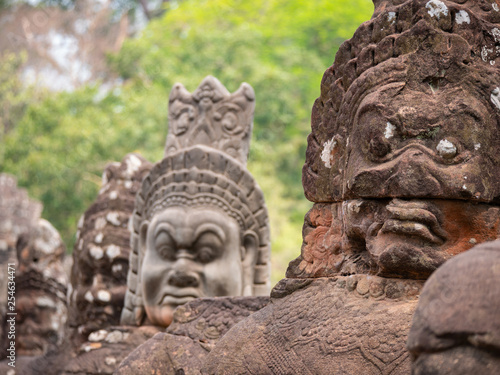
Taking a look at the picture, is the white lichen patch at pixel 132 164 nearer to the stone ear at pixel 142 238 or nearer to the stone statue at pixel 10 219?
the stone ear at pixel 142 238

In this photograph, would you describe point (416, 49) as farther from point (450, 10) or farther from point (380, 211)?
point (380, 211)

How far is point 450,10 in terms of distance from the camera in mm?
3016

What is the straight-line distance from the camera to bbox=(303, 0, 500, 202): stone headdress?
2.94 metres

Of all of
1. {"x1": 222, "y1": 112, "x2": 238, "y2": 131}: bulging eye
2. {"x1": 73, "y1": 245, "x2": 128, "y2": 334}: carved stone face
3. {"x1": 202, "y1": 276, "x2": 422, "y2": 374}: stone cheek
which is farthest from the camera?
{"x1": 73, "y1": 245, "x2": 128, "y2": 334}: carved stone face

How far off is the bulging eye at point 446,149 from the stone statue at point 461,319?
915 mm

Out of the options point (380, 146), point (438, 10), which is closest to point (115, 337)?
point (380, 146)

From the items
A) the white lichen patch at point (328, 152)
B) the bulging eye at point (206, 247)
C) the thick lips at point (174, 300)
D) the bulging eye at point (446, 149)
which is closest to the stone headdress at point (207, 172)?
the bulging eye at point (206, 247)

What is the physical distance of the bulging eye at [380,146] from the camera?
2.92 metres

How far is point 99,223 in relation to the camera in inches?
270

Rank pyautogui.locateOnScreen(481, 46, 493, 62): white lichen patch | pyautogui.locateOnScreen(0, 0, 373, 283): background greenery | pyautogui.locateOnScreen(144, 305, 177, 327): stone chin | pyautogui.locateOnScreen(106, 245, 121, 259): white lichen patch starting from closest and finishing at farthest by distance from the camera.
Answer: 1. pyautogui.locateOnScreen(481, 46, 493, 62): white lichen patch
2. pyautogui.locateOnScreen(144, 305, 177, 327): stone chin
3. pyautogui.locateOnScreen(106, 245, 121, 259): white lichen patch
4. pyautogui.locateOnScreen(0, 0, 373, 283): background greenery

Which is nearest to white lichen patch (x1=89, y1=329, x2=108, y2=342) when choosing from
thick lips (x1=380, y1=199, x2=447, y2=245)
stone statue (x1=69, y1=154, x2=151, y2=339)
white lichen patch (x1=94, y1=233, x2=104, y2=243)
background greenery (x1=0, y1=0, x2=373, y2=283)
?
stone statue (x1=69, y1=154, x2=151, y2=339)

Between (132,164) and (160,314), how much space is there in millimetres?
1795

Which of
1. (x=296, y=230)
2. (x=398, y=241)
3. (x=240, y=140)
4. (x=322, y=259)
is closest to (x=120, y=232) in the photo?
(x=240, y=140)

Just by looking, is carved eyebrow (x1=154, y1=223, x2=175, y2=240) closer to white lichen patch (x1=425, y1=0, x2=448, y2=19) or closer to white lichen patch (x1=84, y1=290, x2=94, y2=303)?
white lichen patch (x1=84, y1=290, x2=94, y2=303)
